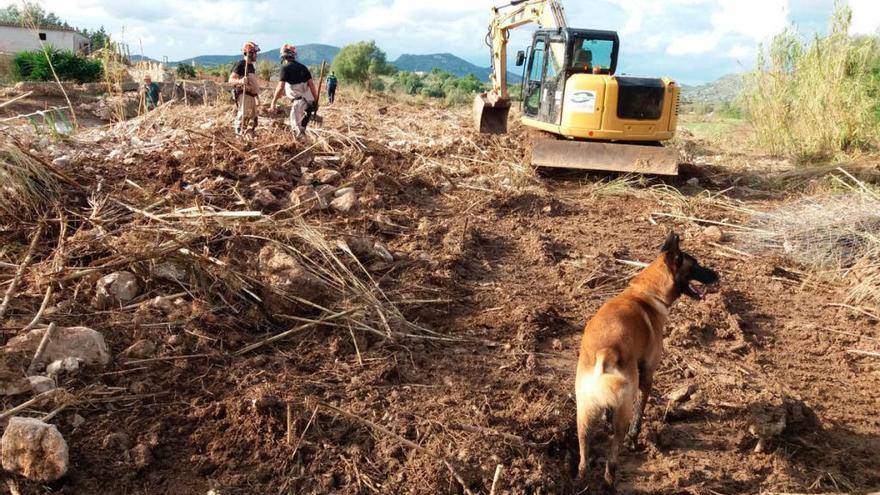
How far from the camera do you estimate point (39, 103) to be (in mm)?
17156

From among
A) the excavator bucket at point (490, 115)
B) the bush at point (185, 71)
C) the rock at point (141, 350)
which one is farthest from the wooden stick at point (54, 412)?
the bush at point (185, 71)

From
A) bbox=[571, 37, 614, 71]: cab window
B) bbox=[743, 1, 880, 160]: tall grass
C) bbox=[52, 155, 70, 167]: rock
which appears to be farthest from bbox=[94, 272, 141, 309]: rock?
bbox=[743, 1, 880, 160]: tall grass

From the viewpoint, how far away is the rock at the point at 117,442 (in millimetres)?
3336

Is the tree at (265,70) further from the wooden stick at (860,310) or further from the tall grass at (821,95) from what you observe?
the wooden stick at (860,310)

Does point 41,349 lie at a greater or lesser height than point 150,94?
lesser

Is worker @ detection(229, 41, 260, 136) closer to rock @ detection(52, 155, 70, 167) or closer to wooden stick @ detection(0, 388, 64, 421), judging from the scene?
rock @ detection(52, 155, 70, 167)

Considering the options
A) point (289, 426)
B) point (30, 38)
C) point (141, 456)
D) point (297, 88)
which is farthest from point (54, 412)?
point (30, 38)

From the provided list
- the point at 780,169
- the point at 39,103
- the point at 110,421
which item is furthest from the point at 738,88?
the point at 39,103

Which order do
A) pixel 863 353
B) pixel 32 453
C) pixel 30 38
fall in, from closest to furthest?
pixel 32 453 → pixel 863 353 → pixel 30 38

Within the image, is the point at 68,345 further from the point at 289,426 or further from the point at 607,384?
the point at 607,384

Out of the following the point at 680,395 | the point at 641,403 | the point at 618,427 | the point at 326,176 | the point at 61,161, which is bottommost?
the point at 680,395

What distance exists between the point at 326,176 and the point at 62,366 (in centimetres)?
439

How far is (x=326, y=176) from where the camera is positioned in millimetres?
7781

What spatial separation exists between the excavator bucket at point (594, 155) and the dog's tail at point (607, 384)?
7227 mm
